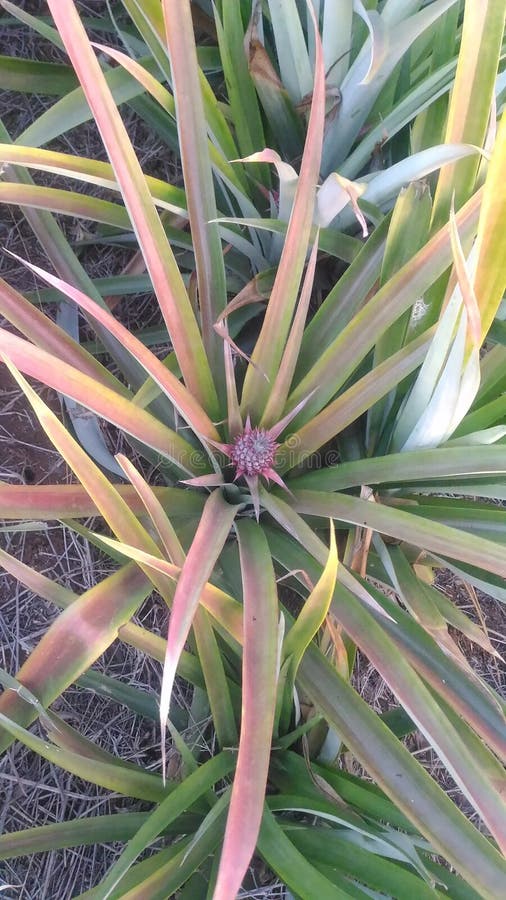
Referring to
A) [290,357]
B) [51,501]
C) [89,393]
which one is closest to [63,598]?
[51,501]

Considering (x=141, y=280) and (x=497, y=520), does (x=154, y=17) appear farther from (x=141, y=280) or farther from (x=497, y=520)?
(x=497, y=520)

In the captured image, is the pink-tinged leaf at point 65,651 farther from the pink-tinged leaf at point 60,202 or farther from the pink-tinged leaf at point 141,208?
the pink-tinged leaf at point 60,202

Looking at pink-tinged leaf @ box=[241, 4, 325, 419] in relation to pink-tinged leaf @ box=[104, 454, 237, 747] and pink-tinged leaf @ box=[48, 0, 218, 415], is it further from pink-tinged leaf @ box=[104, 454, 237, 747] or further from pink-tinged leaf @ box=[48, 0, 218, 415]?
pink-tinged leaf @ box=[104, 454, 237, 747]

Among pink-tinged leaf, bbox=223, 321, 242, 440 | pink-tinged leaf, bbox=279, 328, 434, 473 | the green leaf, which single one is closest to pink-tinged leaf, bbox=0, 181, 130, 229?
pink-tinged leaf, bbox=223, 321, 242, 440

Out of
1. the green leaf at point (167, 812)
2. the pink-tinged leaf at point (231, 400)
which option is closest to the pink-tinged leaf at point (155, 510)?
the pink-tinged leaf at point (231, 400)

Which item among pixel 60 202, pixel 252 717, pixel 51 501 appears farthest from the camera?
pixel 60 202

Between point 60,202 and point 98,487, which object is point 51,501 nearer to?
point 98,487

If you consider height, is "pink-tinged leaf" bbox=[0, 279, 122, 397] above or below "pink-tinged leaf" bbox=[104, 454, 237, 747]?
above
